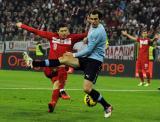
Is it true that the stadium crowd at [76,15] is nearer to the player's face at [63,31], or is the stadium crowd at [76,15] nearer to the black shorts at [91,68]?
the player's face at [63,31]

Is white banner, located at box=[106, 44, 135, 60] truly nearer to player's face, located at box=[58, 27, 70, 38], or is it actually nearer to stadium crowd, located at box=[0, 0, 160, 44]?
stadium crowd, located at box=[0, 0, 160, 44]

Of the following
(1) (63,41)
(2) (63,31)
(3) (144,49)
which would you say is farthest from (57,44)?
(3) (144,49)

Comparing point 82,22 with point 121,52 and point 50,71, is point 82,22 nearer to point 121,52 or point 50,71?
point 121,52

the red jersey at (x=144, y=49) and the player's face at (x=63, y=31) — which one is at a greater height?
the player's face at (x=63, y=31)

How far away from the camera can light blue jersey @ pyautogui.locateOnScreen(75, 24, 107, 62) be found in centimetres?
1246

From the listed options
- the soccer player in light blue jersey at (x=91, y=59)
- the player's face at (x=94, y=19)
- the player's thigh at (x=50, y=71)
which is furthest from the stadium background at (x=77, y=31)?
the player's face at (x=94, y=19)

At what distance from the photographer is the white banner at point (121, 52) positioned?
34906 millimetres

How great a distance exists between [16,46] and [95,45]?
90.0 feet

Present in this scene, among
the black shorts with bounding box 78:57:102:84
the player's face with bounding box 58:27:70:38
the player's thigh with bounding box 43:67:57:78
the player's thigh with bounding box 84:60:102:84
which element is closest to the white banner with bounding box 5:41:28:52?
the player's face with bounding box 58:27:70:38

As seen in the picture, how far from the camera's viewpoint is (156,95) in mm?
19859

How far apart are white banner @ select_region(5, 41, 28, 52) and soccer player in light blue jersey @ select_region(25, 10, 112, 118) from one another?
2639 cm

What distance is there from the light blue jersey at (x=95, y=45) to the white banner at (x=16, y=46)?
26785 millimetres

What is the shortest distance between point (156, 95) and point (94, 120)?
26.6 feet

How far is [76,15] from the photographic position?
42.4m
